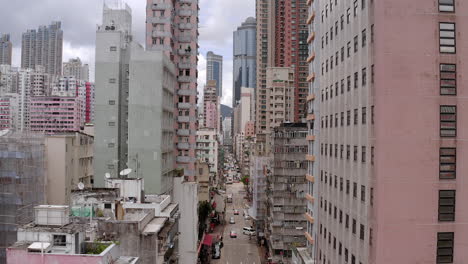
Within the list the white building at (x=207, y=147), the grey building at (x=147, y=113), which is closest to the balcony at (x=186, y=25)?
the grey building at (x=147, y=113)

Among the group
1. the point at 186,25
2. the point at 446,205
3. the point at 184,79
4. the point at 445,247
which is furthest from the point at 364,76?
the point at 186,25

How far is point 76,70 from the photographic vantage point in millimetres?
188750

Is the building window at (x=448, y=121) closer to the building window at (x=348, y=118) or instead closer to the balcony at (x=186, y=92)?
the building window at (x=348, y=118)

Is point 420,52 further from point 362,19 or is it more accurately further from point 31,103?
point 31,103

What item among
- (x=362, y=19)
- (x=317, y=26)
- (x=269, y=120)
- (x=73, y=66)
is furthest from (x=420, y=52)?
(x=73, y=66)

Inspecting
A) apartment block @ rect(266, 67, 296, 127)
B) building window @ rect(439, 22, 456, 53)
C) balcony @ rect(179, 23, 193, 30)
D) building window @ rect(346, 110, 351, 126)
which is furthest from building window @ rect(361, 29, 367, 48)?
Result: apartment block @ rect(266, 67, 296, 127)

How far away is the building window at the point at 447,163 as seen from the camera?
21.4 meters

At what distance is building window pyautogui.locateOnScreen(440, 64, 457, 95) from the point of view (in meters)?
21.4

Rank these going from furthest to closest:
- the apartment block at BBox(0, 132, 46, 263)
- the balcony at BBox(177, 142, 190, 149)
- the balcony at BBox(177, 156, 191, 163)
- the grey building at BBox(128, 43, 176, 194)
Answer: the balcony at BBox(177, 156, 191, 163) → the balcony at BBox(177, 142, 190, 149) → the grey building at BBox(128, 43, 176, 194) → the apartment block at BBox(0, 132, 46, 263)

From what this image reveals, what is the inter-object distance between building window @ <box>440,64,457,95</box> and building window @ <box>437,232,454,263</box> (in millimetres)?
7012

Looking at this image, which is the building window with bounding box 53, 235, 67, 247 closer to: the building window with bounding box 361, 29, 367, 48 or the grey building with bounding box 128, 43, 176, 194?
the building window with bounding box 361, 29, 367, 48

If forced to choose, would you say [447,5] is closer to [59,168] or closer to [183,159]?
[183,159]

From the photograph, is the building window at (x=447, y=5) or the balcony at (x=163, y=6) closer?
the building window at (x=447, y=5)

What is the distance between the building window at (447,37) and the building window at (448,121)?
9.27 feet
